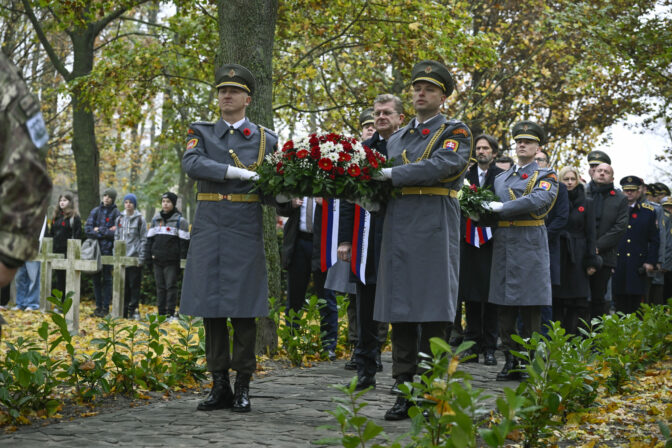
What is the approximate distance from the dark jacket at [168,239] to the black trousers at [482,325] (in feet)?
19.7

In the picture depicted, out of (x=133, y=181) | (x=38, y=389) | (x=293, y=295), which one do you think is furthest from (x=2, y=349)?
(x=133, y=181)

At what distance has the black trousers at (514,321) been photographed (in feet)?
24.8

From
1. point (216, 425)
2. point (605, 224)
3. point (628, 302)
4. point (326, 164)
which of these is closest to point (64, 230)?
point (605, 224)

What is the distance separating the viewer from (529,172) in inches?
300

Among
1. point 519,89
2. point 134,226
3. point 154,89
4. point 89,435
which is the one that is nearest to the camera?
point 89,435

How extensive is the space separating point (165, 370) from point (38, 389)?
A: 129cm

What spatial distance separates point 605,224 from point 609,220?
7 cm

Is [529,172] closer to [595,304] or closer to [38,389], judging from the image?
[595,304]

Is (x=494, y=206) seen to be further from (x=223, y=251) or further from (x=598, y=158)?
(x=598, y=158)

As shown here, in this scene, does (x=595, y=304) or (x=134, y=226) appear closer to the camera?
(x=595, y=304)

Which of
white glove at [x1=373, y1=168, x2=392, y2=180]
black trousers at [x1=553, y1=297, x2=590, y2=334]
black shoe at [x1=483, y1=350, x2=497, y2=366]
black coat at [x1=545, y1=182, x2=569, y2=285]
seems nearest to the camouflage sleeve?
white glove at [x1=373, y1=168, x2=392, y2=180]

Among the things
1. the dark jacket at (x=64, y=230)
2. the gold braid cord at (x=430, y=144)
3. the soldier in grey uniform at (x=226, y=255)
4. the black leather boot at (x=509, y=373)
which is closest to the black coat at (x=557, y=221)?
the black leather boot at (x=509, y=373)

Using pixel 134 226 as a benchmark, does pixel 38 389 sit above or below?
below

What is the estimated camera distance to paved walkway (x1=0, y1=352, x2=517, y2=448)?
4547mm
